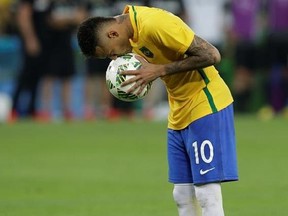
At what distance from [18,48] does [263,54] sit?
5.57m

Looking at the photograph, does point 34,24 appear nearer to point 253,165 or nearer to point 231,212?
point 253,165

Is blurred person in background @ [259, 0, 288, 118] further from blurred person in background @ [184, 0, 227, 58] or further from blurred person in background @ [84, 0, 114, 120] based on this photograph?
blurred person in background @ [84, 0, 114, 120]

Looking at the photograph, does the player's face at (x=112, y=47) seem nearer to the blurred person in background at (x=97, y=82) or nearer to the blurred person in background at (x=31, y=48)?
the blurred person in background at (x=31, y=48)

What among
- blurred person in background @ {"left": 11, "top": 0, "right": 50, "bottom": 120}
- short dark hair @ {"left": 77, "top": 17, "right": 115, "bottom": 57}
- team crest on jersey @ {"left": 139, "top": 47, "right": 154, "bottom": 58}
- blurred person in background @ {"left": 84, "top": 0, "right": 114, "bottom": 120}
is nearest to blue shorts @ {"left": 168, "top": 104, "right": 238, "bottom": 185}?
team crest on jersey @ {"left": 139, "top": 47, "right": 154, "bottom": 58}

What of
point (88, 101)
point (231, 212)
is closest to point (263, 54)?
point (88, 101)

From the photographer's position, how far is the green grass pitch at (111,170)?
11799mm

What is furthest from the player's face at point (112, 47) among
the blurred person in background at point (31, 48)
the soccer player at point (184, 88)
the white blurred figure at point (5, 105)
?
the white blurred figure at point (5, 105)

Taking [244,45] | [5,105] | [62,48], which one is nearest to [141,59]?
[62,48]

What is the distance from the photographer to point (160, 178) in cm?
1423

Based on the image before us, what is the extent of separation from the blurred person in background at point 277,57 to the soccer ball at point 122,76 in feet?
50.9

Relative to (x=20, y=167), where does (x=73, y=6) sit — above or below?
above

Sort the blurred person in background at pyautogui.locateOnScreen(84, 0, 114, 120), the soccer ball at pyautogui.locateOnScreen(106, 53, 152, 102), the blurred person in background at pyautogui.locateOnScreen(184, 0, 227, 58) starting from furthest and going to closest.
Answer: the blurred person in background at pyautogui.locateOnScreen(184, 0, 227, 58) → the blurred person in background at pyautogui.locateOnScreen(84, 0, 114, 120) → the soccer ball at pyautogui.locateOnScreen(106, 53, 152, 102)

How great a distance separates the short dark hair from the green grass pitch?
3.09 m

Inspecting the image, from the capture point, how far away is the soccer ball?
8.50m
